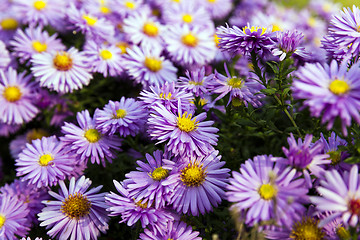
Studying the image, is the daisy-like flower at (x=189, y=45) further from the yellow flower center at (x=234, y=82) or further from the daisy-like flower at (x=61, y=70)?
the yellow flower center at (x=234, y=82)

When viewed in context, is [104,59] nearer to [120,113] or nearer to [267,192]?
[120,113]

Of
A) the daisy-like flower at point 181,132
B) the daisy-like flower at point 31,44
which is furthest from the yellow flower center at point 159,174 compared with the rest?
the daisy-like flower at point 31,44

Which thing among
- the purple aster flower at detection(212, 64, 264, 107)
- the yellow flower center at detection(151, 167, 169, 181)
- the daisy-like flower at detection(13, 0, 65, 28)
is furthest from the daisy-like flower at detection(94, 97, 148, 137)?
the daisy-like flower at detection(13, 0, 65, 28)

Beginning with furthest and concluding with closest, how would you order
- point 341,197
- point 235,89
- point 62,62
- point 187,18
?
point 187,18 < point 62,62 < point 235,89 < point 341,197

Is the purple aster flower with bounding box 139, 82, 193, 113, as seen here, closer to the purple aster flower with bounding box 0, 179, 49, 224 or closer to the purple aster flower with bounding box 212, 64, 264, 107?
the purple aster flower with bounding box 212, 64, 264, 107

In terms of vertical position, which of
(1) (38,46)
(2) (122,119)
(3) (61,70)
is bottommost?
(2) (122,119)

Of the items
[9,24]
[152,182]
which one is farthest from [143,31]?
[152,182]
